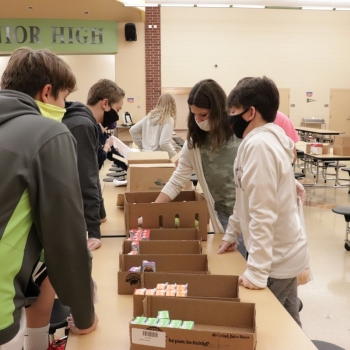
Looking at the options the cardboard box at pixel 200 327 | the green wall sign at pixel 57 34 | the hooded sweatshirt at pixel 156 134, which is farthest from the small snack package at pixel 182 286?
the green wall sign at pixel 57 34

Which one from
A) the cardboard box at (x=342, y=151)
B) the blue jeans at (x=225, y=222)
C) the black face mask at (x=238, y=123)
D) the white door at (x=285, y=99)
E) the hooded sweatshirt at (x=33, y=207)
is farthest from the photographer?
the white door at (x=285, y=99)

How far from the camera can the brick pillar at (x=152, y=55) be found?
12.9m

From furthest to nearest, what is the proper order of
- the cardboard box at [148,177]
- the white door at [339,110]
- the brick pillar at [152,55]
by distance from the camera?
the white door at [339,110], the brick pillar at [152,55], the cardboard box at [148,177]

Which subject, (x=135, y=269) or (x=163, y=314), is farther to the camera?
(x=135, y=269)

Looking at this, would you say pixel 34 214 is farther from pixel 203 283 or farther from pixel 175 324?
pixel 203 283

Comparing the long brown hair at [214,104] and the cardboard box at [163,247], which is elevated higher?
the long brown hair at [214,104]

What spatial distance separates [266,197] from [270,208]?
49mm

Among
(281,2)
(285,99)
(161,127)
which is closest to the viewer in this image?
(161,127)

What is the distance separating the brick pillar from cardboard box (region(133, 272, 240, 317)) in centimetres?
1194

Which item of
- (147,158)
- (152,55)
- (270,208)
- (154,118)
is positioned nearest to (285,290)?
(270,208)

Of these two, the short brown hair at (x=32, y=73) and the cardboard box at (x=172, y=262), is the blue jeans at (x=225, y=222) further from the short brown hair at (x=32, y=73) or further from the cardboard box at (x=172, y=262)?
the short brown hair at (x=32, y=73)

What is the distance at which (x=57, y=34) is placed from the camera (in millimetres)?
12211

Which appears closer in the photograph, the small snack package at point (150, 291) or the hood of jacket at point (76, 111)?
the small snack package at point (150, 291)

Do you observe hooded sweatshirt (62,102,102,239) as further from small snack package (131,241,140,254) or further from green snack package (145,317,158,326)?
green snack package (145,317,158,326)
